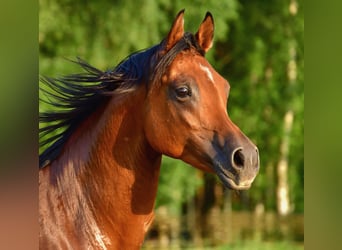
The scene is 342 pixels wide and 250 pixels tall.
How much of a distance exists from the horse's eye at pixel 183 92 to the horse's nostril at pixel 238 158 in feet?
0.74

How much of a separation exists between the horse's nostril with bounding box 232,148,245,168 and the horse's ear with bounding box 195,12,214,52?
0.38 m

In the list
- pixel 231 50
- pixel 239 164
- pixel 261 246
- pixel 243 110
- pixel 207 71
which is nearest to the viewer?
pixel 239 164

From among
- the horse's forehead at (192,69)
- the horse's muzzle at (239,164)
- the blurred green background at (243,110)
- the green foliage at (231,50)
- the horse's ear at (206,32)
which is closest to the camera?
the horse's muzzle at (239,164)

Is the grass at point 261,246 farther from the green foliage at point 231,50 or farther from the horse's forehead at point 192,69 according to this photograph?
the horse's forehead at point 192,69

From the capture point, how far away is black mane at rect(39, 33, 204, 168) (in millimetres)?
1910

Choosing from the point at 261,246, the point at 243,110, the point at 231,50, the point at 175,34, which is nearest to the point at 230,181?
the point at 175,34

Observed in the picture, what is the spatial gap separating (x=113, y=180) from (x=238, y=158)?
1.33 feet

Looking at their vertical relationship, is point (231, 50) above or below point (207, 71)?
above

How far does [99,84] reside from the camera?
2.04 metres

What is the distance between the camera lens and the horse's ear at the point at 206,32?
1.99 meters

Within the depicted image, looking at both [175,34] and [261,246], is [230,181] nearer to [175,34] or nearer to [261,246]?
Result: [175,34]

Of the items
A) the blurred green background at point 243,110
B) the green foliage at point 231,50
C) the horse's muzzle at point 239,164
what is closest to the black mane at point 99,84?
the horse's muzzle at point 239,164
